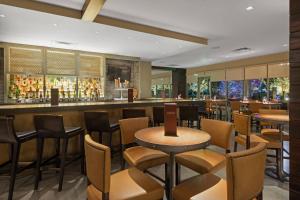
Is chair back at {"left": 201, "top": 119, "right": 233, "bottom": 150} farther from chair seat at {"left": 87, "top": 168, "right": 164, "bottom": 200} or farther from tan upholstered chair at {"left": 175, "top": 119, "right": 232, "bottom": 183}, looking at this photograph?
chair seat at {"left": 87, "top": 168, "right": 164, "bottom": 200}

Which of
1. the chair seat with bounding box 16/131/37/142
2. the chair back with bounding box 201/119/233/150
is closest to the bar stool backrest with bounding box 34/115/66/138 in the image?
the chair seat with bounding box 16/131/37/142

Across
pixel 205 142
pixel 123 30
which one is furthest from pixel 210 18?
pixel 205 142

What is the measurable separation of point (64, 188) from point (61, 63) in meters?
5.30

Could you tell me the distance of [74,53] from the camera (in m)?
7.15

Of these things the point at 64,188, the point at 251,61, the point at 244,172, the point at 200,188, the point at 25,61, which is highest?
the point at 251,61

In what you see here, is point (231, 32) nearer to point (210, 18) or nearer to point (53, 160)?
point (210, 18)

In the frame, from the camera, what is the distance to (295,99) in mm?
1130

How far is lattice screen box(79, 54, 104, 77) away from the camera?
742 cm

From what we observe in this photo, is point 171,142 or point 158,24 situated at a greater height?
point 158,24

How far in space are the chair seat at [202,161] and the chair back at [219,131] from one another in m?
0.19

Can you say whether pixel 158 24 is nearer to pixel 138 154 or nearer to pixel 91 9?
pixel 91 9

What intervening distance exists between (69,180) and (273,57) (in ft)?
30.8

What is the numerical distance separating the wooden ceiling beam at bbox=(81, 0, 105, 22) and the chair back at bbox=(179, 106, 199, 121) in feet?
8.43

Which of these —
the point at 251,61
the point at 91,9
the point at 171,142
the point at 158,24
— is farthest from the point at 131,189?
the point at 251,61
